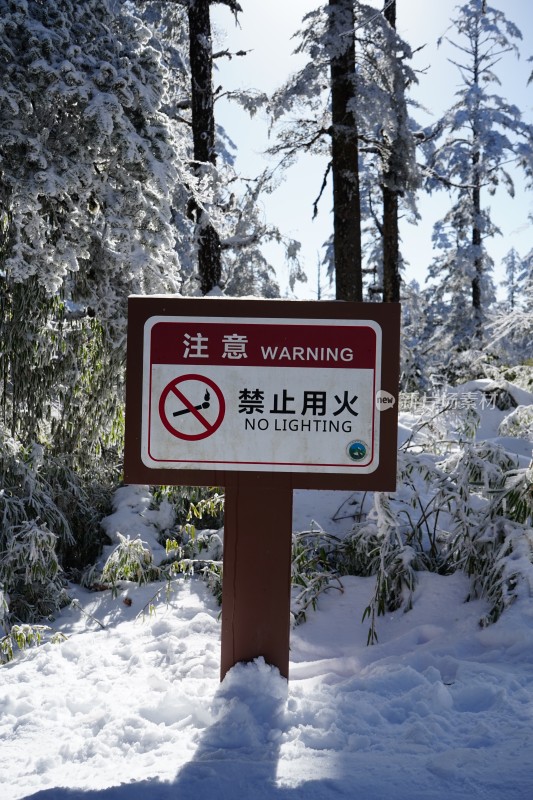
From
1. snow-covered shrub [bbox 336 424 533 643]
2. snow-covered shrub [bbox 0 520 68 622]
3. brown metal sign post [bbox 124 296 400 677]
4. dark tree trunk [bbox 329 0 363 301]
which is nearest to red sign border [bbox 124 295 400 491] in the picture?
brown metal sign post [bbox 124 296 400 677]

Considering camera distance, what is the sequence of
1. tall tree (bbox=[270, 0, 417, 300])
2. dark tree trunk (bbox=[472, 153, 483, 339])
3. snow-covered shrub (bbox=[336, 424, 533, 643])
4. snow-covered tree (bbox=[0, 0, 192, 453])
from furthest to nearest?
1. dark tree trunk (bbox=[472, 153, 483, 339])
2. tall tree (bbox=[270, 0, 417, 300])
3. snow-covered tree (bbox=[0, 0, 192, 453])
4. snow-covered shrub (bbox=[336, 424, 533, 643])

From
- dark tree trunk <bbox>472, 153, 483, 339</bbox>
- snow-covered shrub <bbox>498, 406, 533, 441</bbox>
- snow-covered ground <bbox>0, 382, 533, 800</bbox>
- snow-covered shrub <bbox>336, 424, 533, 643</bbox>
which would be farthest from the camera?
dark tree trunk <bbox>472, 153, 483, 339</bbox>

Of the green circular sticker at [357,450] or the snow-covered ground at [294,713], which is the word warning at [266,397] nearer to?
the green circular sticker at [357,450]

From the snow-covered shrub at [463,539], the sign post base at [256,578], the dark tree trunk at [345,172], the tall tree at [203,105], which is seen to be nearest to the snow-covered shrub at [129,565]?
the snow-covered shrub at [463,539]

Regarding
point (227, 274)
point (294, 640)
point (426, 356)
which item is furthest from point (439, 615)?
point (426, 356)

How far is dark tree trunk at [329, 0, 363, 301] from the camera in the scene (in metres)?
8.47

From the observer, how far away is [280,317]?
3.16 meters

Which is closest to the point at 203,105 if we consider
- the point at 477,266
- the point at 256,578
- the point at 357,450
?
the point at 357,450

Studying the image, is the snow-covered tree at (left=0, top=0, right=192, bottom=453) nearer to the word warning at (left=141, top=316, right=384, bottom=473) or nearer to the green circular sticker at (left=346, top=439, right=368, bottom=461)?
the word warning at (left=141, top=316, right=384, bottom=473)

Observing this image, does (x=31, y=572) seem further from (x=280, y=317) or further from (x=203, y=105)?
(x=203, y=105)

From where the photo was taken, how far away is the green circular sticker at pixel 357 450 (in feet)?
10.4

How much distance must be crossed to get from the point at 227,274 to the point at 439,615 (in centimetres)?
1315

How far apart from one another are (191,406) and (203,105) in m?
6.62

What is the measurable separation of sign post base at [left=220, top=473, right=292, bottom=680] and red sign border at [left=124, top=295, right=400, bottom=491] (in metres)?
0.21
